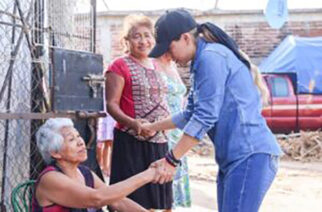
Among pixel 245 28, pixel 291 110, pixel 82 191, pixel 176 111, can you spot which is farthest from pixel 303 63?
pixel 82 191

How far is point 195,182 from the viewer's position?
905 cm

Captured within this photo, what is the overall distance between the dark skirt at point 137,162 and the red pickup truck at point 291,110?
10170 millimetres

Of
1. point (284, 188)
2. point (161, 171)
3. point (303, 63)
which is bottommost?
point (284, 188)

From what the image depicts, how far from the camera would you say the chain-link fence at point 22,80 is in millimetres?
4027

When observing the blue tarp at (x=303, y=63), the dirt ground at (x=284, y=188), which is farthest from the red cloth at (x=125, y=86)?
the blue tarp at (x=303, y=63)

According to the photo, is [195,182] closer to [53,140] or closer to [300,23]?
[53,140]

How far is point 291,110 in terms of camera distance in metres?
14.1

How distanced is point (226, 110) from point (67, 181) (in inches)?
34.9

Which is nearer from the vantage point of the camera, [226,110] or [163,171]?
[226,110]

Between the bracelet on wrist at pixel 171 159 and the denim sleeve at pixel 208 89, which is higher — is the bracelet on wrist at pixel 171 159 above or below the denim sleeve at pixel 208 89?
below

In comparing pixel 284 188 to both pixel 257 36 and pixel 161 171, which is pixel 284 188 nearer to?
pixel 161 171

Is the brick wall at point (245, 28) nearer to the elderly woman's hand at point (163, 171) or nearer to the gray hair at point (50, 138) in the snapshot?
the gray hair at point (50, 138)

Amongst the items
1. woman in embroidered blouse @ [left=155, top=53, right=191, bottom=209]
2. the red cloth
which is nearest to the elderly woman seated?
the red cloth

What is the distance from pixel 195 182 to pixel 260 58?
8.00m
